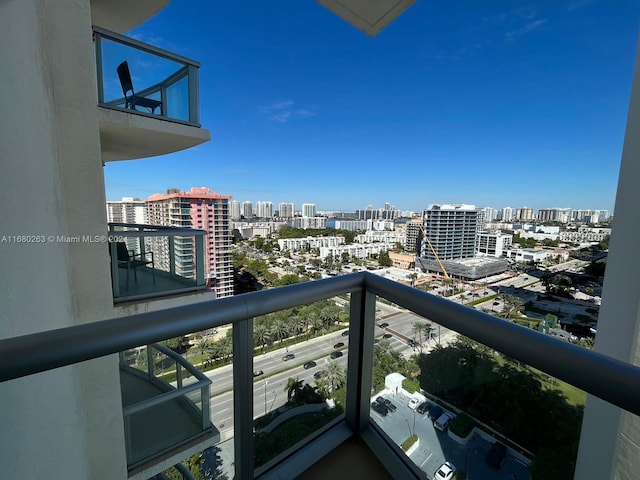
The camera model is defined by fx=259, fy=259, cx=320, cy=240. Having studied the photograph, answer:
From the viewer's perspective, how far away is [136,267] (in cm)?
308

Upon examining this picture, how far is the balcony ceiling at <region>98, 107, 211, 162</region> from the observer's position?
250cm

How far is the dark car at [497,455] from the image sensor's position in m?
0.89

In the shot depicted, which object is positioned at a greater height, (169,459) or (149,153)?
(149,153)

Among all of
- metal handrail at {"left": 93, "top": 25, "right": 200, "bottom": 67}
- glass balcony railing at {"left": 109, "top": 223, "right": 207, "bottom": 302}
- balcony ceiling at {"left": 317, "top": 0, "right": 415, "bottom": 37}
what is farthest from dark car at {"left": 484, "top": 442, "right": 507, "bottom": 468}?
metal handrail at {"left": 93, "top": 25, "right": 200, "bottom": 67}

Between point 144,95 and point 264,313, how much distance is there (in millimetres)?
3178

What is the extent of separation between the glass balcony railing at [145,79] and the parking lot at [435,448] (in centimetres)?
337

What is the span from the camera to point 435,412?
1067 mm

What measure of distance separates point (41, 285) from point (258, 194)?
171ft

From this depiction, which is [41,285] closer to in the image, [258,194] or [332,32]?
[332,32]

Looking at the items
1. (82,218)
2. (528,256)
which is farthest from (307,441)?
(528,256)

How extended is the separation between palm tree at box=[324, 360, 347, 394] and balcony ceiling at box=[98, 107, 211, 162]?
2.90m

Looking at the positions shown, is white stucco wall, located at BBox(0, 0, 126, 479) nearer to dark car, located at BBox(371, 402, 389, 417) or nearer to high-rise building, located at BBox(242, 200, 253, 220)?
dark car, located at BBox(371, 402, 389, 417)

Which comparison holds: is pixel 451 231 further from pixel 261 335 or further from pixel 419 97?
pixel 419 97

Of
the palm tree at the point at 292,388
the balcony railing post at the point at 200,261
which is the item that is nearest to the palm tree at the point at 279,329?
A: the palm tree at the point at 292,388
